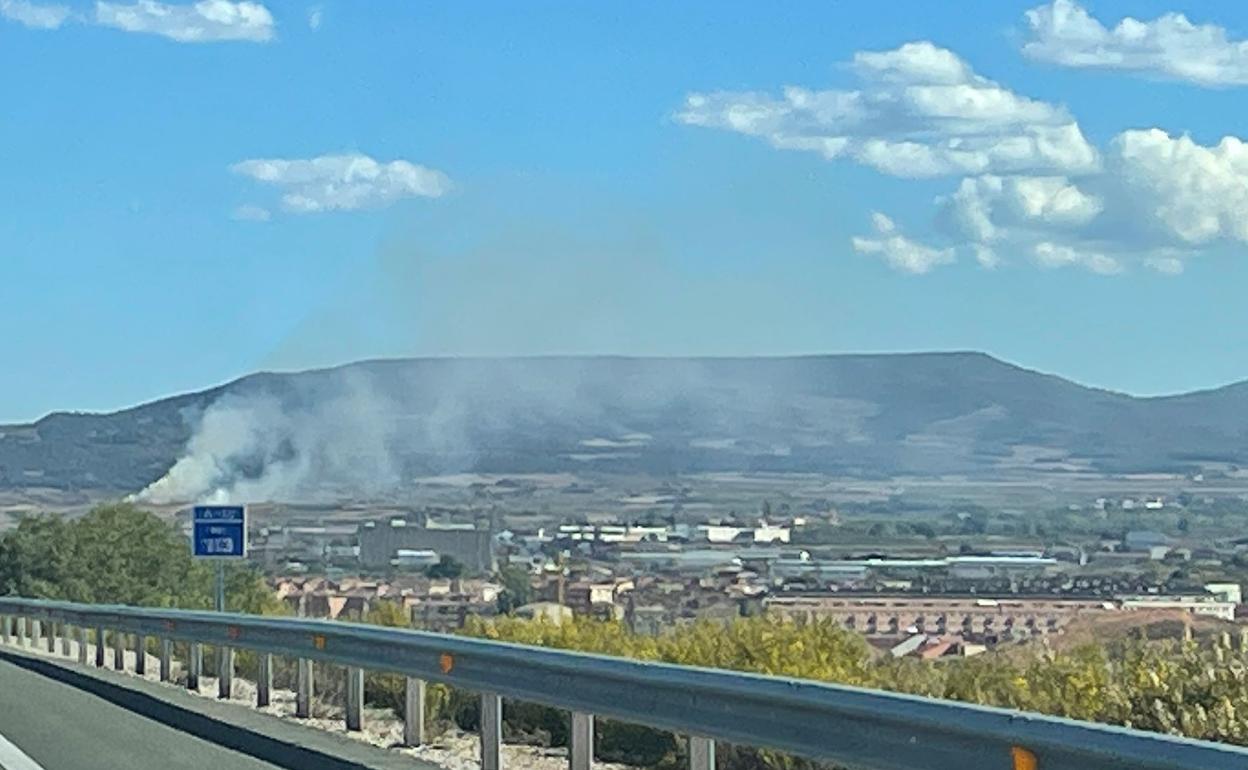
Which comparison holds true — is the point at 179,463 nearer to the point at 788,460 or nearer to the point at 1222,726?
the point at 788,460

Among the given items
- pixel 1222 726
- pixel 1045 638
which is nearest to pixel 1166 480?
pixel 1045 638

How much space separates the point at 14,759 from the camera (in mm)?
15250

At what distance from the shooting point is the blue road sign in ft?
94.1

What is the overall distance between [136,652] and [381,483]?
63.6 meters

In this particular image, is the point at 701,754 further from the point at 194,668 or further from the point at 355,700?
the point at 194,668

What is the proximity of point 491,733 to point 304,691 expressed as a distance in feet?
17.3

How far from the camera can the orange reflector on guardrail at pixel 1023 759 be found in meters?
8.50

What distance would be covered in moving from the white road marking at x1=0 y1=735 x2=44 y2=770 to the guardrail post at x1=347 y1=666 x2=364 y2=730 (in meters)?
2.48

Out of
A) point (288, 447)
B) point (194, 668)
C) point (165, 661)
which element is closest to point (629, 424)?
point (288, 447)

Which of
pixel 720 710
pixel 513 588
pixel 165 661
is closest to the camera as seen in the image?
pixel 720 710

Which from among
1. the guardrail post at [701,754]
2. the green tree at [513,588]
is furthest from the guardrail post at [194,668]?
the guardrail post at [701,754]

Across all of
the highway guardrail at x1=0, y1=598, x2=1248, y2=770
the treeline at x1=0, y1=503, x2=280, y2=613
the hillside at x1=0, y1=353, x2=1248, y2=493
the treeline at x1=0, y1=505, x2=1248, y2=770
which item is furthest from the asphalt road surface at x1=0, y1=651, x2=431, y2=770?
the hillside at x1=0, y1=353, x2=1248, y2=493

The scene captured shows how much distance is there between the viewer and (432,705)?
1811 centimetres

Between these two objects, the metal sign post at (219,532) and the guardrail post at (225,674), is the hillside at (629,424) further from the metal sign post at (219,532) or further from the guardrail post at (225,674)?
the guardrail post at (225,674)
